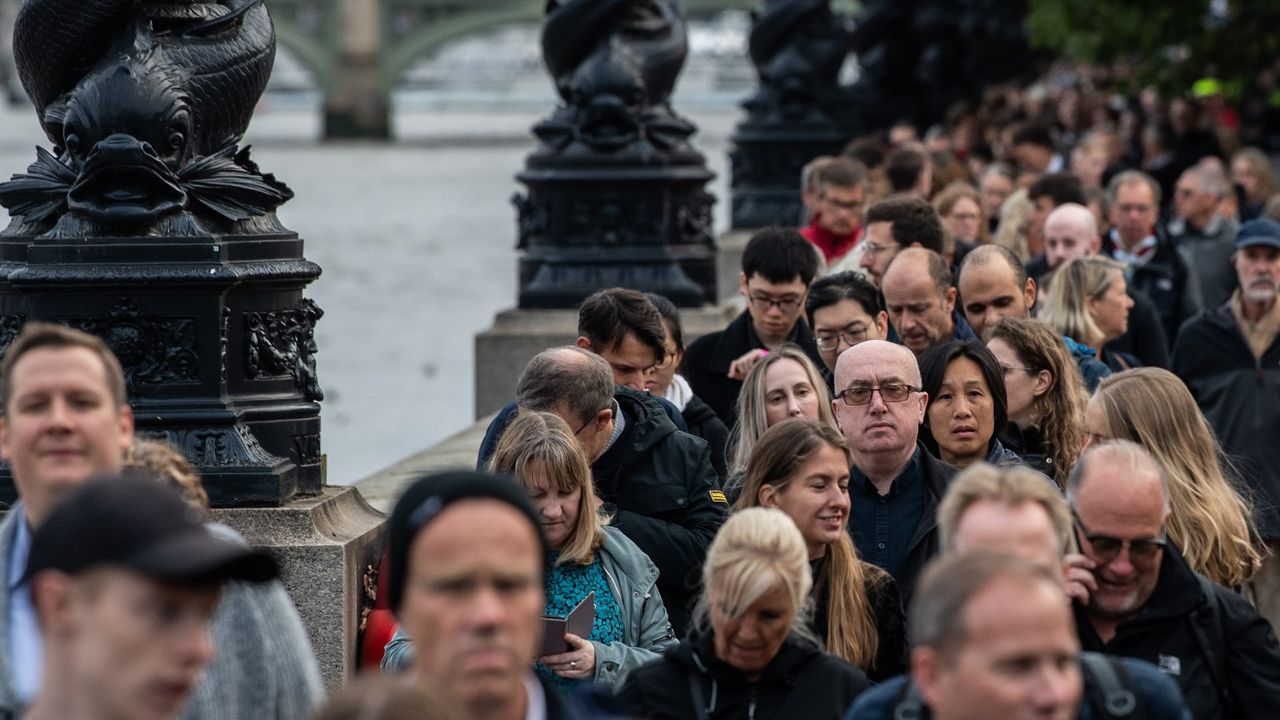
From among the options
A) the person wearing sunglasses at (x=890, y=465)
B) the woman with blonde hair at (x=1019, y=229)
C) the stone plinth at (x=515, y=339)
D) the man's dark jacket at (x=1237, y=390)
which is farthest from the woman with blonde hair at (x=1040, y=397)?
the woman with blonde hair at (x=1019, y=229)

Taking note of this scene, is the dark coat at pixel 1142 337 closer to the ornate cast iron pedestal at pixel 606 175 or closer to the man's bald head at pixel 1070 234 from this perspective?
the man's bald head at pixel 1070 234

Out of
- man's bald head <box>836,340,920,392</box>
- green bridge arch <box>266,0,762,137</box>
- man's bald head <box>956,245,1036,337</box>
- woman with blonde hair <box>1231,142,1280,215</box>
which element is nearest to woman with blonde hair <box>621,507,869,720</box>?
man's bald head <box>836,340,920,392</box>

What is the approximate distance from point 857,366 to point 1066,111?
25.1 meters

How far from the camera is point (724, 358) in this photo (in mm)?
10039

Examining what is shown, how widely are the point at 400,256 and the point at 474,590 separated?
32.3 metres

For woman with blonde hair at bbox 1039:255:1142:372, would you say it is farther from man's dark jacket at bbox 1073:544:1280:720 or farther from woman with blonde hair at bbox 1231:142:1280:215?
woman with blonde hair at bbox 1231:142:1280:215

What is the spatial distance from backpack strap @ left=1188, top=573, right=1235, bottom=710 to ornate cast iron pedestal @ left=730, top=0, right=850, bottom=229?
14769 mm

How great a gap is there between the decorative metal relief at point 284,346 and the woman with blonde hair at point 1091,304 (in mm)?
3557

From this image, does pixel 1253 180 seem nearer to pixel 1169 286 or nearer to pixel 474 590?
pixel 1169 286

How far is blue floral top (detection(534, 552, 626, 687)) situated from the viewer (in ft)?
21.8

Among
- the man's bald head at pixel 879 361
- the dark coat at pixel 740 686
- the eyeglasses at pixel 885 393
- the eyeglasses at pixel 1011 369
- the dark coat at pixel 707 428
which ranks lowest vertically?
the dark coat at pixel 740 686

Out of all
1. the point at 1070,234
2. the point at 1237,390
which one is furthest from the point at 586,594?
the point at 1070,234

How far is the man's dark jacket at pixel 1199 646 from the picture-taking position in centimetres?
582

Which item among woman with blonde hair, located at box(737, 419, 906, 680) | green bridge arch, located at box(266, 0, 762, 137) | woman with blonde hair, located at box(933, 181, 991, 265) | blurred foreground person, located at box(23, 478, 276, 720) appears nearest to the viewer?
blurred foreground person, located at box(23, 478, 276, 720)
